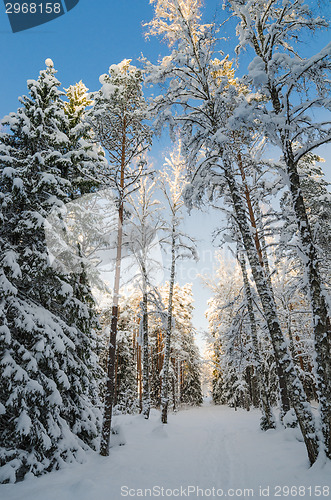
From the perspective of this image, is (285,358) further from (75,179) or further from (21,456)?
(75,179)

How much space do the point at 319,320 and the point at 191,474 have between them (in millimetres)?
4413

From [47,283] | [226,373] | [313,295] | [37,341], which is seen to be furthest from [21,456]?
[226,373]

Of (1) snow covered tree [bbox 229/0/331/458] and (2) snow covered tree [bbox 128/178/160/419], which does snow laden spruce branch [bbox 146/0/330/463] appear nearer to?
(1) snow covered tree [bbox 229/0/331/458]

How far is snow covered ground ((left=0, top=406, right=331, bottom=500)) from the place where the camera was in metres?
4.78

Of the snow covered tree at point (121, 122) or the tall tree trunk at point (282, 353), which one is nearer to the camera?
the tall tree trunk at point (282, 353)

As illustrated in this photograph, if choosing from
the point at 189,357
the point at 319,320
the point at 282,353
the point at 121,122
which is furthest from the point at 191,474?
the point at 189,357

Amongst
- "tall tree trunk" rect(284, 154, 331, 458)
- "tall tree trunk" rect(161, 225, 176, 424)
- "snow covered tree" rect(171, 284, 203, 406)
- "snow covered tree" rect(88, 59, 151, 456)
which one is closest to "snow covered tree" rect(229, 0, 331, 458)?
"tall tree trunk" rect(284, 154, 331, 458)

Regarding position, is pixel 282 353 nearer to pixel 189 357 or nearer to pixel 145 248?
pixel 145 248

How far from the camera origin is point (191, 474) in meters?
5.99

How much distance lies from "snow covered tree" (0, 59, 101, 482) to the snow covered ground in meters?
0.73

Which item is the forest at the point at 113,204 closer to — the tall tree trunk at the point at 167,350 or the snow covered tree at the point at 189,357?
the tall tree trunk at the point at 167,350

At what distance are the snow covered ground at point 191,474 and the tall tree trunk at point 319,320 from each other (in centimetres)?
93

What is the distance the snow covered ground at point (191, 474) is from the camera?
15.7ft

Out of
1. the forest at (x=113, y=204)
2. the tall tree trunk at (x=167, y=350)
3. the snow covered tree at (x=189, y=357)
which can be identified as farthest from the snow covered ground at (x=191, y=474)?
the snow covered tree at (x=189, y=357)
